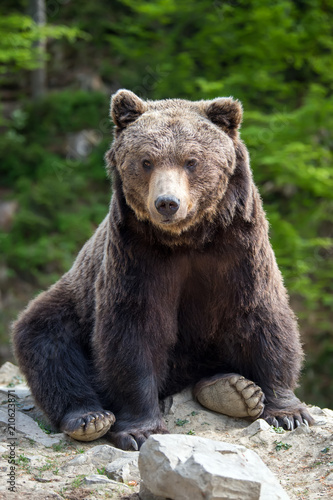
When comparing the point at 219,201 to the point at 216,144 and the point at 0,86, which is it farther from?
the point at 0,86

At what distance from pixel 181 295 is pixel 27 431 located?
1.70 m

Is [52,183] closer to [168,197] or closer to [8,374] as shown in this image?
[8,374]

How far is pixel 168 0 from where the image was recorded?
1306 centimetres

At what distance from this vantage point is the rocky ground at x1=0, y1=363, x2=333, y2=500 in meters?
3.91

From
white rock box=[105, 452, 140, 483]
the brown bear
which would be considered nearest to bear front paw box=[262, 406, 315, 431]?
the brown bear

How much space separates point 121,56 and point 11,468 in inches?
684

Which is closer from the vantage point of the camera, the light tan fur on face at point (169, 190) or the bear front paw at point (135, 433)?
the light tan fur on face at point (169, 190)

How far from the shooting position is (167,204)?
441 centimetres

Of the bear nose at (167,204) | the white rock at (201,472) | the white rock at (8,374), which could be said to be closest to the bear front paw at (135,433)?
→ the white rock at (201,472)

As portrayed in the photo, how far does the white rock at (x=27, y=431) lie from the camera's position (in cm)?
514

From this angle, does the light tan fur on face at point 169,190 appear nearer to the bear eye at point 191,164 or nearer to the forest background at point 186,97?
the bear eye at point 191,164

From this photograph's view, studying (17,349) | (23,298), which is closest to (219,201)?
(17,349)

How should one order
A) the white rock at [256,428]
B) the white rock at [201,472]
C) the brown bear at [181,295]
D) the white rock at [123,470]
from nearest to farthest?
the white rock at [201,472] → the white rock at [123,470] → the brown bear at [181,295] → the white rock at [256,428]

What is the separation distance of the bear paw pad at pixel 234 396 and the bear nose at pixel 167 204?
1639 millimetres
